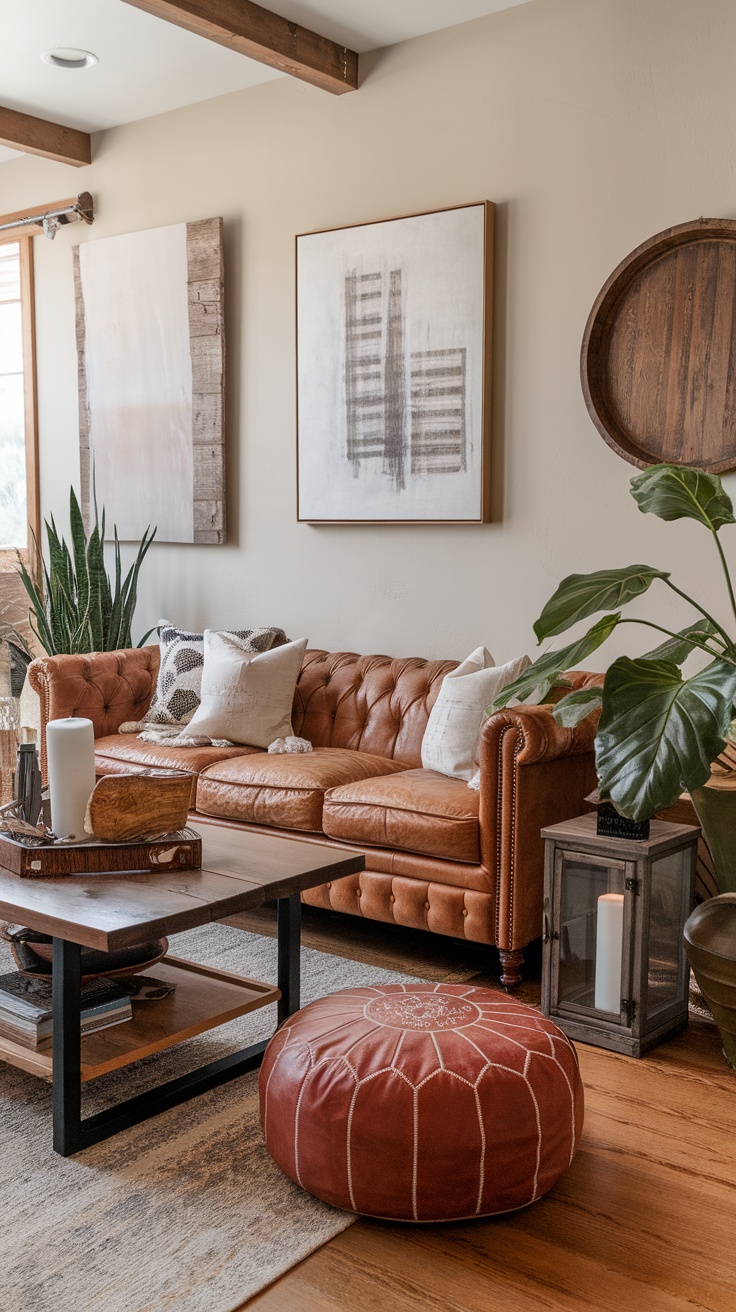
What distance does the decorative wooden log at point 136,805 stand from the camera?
2402mm

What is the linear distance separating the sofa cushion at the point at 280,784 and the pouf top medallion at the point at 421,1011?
1239 mm

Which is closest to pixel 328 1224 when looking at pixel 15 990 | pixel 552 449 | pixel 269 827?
pixel 15 990

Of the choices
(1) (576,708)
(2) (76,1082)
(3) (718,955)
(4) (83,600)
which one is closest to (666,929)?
(3) (718,955)

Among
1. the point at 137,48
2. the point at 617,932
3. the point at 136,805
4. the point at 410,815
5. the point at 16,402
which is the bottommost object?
the point at 617,932

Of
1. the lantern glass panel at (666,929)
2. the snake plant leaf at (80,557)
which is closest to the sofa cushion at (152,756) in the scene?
the snake plant leaf at (80,557)

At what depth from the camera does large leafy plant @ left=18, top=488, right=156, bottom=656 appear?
4730 mm

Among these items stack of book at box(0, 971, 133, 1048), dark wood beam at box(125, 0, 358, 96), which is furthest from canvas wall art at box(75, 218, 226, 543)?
stack of book at box(0, 971, 133, 1048)

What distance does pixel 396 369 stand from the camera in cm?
409

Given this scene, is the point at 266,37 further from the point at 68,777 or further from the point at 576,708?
the point at 68,777

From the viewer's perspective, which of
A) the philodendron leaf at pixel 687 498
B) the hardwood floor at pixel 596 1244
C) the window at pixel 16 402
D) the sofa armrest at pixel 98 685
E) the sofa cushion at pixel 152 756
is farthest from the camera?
the window at pixel 16 402

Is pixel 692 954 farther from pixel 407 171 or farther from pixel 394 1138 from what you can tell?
pixel 407 171

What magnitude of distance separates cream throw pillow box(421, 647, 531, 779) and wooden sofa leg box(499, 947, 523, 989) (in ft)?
1.94

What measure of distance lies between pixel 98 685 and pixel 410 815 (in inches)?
62.6

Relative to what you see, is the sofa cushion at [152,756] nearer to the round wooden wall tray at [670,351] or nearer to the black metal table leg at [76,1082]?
the black metal table leg at [76,1082]
